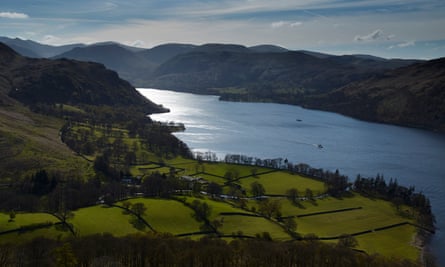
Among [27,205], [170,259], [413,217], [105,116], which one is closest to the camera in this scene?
[170,259]

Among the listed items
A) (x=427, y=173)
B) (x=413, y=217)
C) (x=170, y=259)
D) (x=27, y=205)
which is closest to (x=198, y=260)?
(x=170, y=259)

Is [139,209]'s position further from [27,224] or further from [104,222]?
[27,224]

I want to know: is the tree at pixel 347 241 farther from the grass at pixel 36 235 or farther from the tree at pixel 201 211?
the grass at pixel 36 235

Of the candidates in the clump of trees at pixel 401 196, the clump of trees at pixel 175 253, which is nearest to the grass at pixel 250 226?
the clump of trees at pixel 175 253

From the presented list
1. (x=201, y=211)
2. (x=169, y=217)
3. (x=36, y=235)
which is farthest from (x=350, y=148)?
(x=36, y=235)

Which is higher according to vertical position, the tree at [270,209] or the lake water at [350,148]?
the lake water at [350,148]

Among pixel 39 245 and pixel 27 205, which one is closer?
pixel 39 245

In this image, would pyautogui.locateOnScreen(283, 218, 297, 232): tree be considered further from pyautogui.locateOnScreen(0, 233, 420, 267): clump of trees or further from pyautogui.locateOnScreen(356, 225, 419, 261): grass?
pyautogui.locateOnScreen(0, 233, 420, 267): clump of trees

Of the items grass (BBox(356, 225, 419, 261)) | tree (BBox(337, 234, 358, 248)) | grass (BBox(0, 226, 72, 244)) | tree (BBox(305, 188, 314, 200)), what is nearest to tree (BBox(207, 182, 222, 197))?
tree (BBox(305, 188, 314, 200))

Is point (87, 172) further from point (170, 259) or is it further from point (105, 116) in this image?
point (105, 116)
